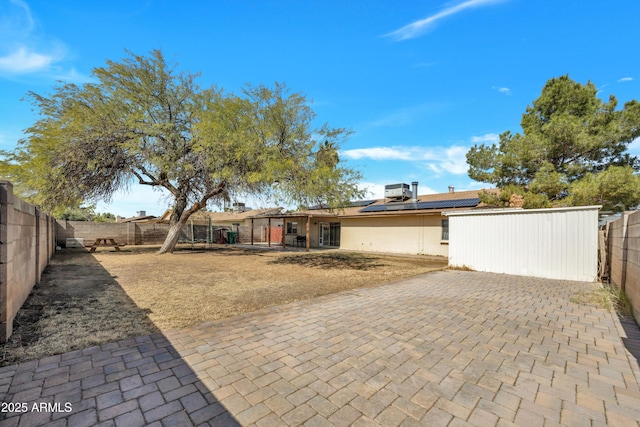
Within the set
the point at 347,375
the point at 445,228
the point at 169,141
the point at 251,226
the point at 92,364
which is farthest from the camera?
the point at 251,226

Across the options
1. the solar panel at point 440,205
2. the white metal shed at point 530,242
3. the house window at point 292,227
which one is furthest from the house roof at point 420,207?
the white metal shed at point 530,242

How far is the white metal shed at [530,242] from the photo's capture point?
7785 mm

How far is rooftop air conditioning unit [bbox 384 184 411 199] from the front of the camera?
844 inches

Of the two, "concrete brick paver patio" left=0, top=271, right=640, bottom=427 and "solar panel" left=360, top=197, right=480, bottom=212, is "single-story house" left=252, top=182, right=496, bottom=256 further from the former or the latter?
"concrete brick paver patio" left=0, top=271, right=640, bottom=427

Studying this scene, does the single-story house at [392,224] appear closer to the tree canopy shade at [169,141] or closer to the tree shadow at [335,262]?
the tree shadow at [335,262]

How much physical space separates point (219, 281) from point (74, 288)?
10.2 feet

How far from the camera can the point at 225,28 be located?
348 inches

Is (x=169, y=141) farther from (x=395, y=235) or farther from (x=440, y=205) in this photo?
(x=440, y=205)

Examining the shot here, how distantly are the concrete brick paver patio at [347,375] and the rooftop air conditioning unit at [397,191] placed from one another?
1725 centimetres

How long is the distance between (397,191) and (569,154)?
1038 cm

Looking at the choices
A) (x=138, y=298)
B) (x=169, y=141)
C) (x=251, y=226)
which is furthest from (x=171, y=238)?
(x=251, y=226)

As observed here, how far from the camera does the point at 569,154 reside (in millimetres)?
13039

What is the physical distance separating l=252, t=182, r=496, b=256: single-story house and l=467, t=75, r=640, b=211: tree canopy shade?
249 cm

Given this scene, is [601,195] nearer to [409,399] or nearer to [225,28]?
[409,399]
